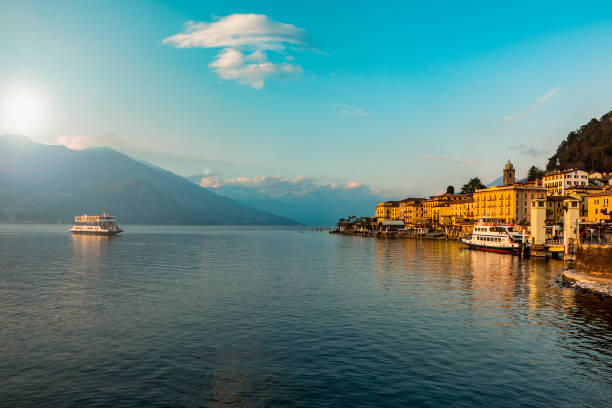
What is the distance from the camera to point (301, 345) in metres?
27.6

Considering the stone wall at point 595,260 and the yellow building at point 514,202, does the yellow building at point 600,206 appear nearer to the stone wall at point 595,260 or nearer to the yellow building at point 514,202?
the yellow building at point 514,202

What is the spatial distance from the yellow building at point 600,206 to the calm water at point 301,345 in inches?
3775

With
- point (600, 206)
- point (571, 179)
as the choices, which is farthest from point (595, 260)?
point (571, 179)

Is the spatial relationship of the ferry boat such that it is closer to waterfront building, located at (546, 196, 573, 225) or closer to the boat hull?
the boat hull

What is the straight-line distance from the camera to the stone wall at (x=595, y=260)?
52.8 meters

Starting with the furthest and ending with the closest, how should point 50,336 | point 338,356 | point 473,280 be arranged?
point 473,280
point 50,336
point 338,356

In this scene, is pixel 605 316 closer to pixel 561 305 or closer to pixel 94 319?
pixel 561 305

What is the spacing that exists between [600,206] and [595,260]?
93088mm

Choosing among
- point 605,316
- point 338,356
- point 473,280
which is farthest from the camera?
point 473,280

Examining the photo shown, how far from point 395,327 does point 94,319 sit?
80.9ft

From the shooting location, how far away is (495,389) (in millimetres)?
20859

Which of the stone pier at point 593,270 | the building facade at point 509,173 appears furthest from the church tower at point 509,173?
the stone pier at point 593,270

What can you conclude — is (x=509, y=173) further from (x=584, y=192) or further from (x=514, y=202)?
(x=584, y=192)

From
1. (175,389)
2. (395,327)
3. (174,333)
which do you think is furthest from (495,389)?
(174,333)
